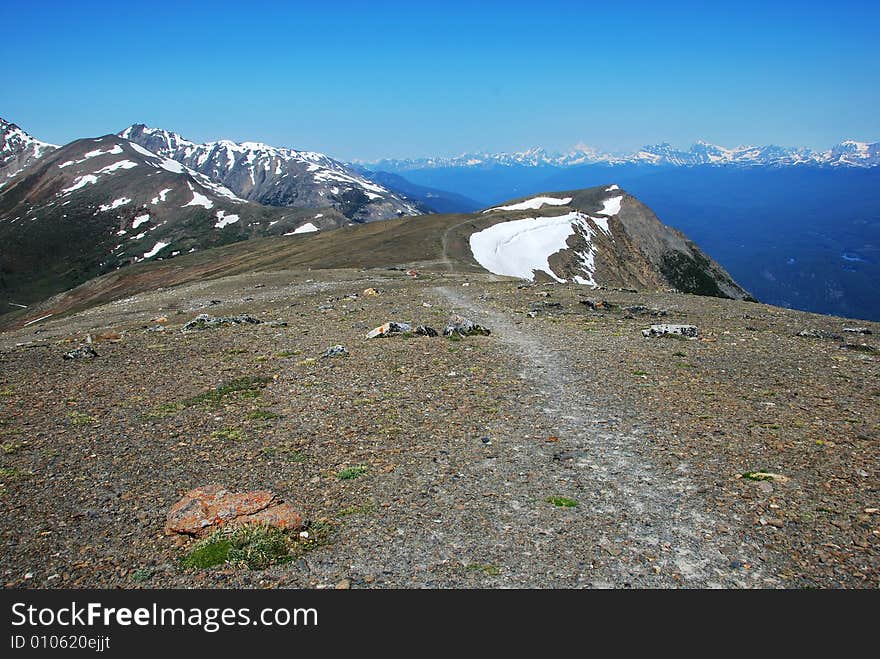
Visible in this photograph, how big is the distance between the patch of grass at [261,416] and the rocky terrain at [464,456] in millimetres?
206

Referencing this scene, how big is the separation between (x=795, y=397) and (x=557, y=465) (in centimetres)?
937

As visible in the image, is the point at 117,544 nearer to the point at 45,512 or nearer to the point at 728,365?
the point at 45,512

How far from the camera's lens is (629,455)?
13.0 m

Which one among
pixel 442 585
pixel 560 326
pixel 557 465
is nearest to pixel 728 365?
pixel 560 326

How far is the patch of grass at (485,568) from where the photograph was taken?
863 centimetres

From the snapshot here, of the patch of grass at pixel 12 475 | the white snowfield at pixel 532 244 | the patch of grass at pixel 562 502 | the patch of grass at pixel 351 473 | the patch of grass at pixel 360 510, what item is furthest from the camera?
the white snowfield at pixel 532 244

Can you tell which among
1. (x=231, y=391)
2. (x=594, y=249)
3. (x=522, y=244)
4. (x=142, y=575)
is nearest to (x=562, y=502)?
(x=142, y=575)

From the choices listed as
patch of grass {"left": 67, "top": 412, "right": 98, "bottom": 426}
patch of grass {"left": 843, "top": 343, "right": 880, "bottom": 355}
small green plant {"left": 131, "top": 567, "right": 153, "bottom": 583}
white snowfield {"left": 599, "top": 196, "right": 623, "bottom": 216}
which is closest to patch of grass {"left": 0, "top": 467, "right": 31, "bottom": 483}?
patch of grass {"left": 67, "top": 412, "right": 98, "bottom": 426}

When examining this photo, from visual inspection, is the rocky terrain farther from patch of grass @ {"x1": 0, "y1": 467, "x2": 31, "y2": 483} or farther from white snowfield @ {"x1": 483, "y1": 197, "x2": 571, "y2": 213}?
white snowfield @ {"x1": 483, "y1": 197, "x2": 571, "y2": 213}

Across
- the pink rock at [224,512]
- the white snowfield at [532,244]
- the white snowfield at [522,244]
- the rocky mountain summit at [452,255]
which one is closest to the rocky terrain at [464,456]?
the pink rock at [224,512]

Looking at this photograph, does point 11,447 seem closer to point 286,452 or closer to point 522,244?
point 286,452

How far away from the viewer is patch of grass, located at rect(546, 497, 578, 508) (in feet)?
35.3

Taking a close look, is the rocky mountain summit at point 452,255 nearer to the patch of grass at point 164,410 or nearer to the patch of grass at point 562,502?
the patch of grass at point 164,410

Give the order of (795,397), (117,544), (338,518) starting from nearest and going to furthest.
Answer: (117,544) → (338,518) → (795,397)
